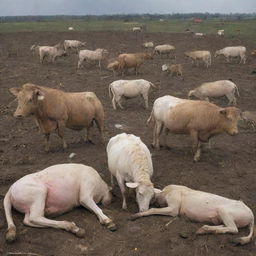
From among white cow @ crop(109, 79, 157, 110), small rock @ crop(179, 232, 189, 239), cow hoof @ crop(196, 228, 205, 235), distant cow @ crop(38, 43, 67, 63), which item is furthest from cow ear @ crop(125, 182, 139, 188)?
distant cow @ crop(38, 43, 67, 63)

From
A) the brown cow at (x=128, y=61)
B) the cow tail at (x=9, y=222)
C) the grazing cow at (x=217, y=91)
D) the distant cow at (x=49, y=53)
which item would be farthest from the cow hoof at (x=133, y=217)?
the distant cow at (x=49, y=53)

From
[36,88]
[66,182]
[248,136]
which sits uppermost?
[36,88]

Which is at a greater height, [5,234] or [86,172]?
[86,172]

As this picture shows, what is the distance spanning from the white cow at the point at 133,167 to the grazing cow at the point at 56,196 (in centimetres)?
52

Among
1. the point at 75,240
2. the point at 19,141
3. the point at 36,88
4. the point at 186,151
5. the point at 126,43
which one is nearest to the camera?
the point at 75,240

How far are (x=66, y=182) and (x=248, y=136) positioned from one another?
23.4 ft

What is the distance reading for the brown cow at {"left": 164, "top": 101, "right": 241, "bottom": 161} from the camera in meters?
9.96

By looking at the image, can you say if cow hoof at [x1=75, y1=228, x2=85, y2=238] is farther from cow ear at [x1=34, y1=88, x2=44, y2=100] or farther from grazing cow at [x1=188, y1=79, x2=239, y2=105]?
grazing cow at [x1=188, y1=79, x2=239, y2=105]

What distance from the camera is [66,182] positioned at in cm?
700

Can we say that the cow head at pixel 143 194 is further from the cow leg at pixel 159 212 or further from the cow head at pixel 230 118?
the cow head at pixel 230 118

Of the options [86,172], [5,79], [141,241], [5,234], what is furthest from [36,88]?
[5,79]

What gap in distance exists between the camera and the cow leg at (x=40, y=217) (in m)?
6.30

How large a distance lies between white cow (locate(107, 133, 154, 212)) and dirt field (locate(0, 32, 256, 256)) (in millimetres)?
→ 387

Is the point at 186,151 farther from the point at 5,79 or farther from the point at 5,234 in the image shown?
the point at 5,79
